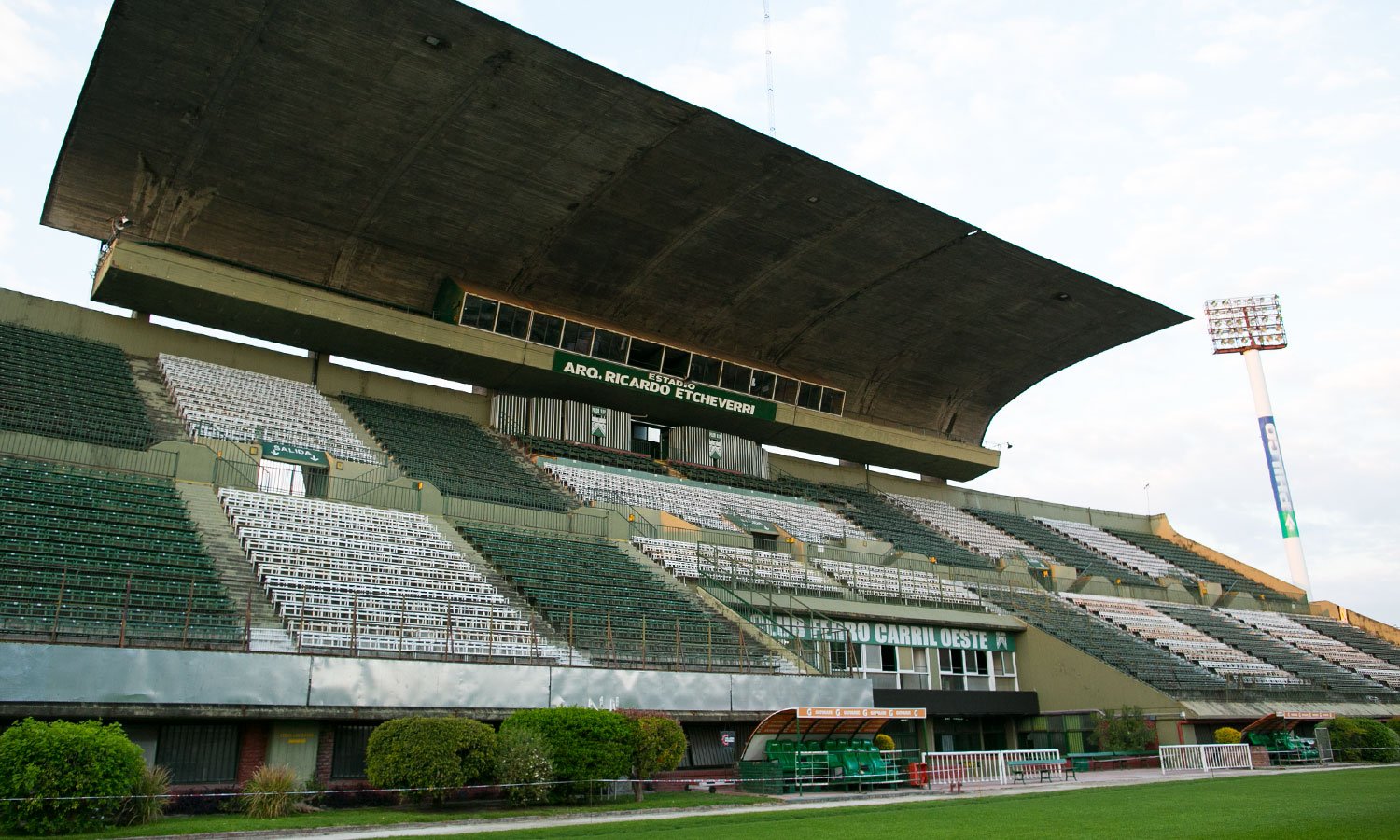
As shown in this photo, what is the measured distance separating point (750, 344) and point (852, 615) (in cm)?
1590

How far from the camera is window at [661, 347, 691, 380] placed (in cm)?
3934

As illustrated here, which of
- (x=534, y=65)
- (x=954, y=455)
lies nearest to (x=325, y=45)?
(x=534, y=65)

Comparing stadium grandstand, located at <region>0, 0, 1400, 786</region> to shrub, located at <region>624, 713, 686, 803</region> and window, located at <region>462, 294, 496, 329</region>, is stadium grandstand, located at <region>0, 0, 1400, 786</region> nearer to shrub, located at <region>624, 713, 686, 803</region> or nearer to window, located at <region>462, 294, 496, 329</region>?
window, located at <region>462, 294, 496, 329</region>

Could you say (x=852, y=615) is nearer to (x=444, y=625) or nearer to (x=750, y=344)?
(x=444, y=625)

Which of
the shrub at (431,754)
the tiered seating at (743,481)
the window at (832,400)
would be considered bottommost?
the shrub at (431,754)

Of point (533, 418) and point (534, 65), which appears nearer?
point (534, 65)

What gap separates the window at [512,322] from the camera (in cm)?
3478

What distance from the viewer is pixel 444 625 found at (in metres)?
19.1

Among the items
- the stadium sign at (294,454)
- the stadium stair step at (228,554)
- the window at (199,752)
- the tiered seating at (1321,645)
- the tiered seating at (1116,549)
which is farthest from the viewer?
the tiered seating at (1116,549)

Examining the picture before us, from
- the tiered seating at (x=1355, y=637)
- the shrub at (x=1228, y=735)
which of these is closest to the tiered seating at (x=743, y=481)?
the shrub at (x=1228, y=735)

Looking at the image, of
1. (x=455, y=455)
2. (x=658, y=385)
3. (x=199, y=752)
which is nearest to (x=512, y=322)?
(x=455, y=455)

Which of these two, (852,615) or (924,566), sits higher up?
(924,566)

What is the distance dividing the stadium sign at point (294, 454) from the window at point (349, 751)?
1198 centimetres

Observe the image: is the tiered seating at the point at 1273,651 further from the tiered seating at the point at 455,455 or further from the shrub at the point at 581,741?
the shrub at the point at 581,741
